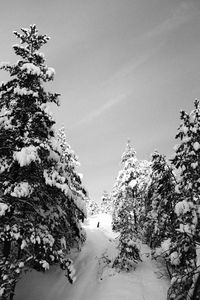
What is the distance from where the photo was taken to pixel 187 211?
27.2 ft

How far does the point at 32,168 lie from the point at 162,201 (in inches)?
262

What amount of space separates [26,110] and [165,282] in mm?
10997

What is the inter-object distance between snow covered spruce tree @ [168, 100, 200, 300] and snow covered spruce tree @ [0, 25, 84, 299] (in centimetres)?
386

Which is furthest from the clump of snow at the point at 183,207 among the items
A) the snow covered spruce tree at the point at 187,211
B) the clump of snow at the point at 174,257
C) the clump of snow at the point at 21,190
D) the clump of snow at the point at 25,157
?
the clump of snow at the point at 21,190

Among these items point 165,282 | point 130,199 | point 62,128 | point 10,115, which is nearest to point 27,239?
point 10,115

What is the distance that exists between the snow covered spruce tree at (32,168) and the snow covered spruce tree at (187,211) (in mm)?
3856

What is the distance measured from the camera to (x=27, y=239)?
9.42 metres

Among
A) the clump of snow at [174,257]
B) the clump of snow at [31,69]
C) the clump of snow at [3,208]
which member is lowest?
the clump of snow at [174,257]

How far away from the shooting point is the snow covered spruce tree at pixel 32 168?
9.74 m

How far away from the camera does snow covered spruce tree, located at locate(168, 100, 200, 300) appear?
24.4ft

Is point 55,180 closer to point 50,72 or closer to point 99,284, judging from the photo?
point 50,72

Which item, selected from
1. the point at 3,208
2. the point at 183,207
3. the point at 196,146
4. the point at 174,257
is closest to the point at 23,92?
the point at 3,208

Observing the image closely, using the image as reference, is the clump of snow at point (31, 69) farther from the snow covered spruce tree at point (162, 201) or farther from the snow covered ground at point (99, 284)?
the snow covered ground at point (99, 284)

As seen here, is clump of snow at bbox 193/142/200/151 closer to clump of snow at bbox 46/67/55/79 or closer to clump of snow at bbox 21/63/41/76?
clump of snow at bbox 46/67/55/79
